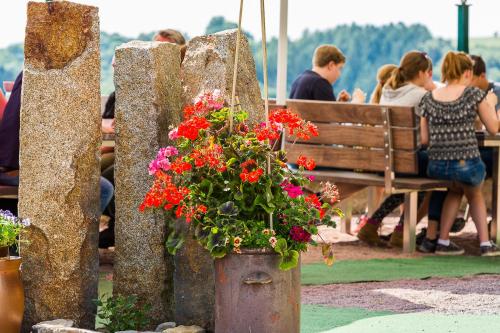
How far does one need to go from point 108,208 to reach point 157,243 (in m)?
2.47

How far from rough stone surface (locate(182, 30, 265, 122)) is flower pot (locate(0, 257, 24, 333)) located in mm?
1020

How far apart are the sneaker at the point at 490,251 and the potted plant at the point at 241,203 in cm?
335

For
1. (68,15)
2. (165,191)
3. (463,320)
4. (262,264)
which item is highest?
(68,15)

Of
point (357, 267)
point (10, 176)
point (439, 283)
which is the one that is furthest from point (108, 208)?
point (439, 283)

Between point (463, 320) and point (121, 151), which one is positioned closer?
point (121, 151)

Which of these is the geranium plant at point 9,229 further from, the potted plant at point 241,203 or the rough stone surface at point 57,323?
the potted plant at point 241,203

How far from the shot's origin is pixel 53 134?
4383 mm

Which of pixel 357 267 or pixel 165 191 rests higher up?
pixel 165 191

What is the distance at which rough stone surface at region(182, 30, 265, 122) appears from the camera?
4574mm

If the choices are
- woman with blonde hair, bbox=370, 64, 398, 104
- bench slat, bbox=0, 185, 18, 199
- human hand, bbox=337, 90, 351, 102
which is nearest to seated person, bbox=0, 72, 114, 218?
bench slat, bbox=0, 185, 18, 199

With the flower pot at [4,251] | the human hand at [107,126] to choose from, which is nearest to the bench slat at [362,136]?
the human hand at [107,126]

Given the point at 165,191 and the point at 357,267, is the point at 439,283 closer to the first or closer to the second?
the point at 357,267

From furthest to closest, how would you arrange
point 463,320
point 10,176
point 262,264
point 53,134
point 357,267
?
point 357,267
point 10,176
point 463,320
point 53,134
point 262,264

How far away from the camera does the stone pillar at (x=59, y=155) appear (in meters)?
4.38
